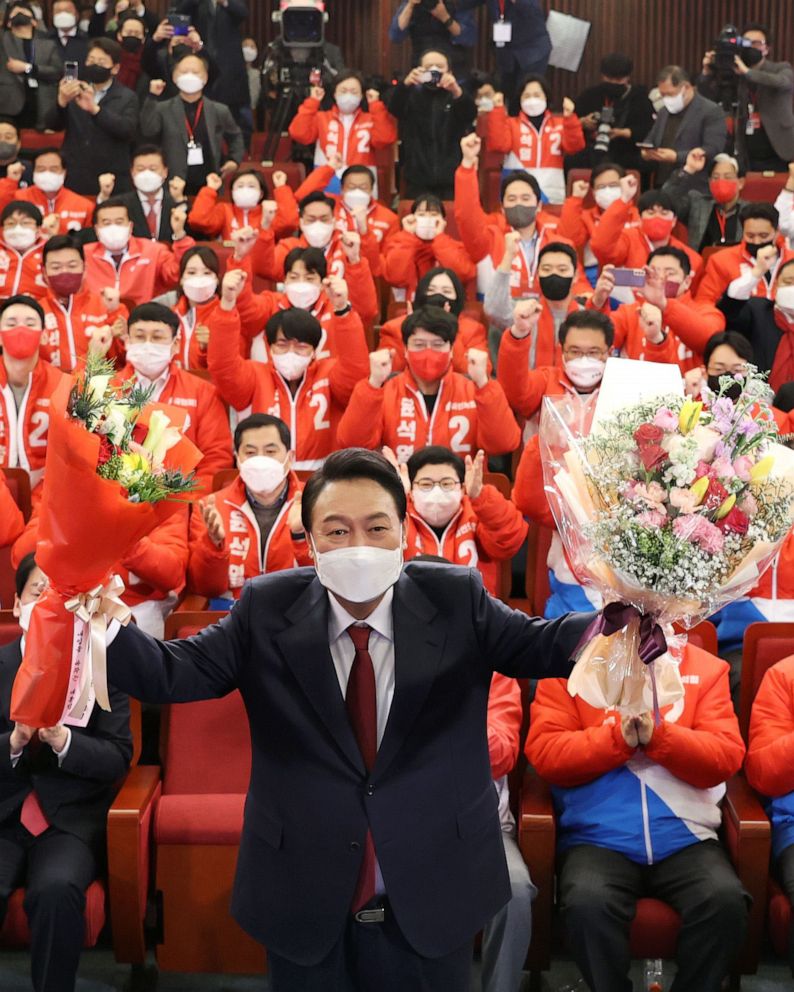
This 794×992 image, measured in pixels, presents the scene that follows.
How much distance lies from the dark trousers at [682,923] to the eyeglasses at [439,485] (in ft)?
3.79

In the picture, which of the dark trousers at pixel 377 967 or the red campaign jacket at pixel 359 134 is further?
the red campaign jacket at pixel 359 134

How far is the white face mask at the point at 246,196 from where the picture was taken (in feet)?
22.6

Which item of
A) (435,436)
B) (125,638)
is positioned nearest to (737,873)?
(125,638)

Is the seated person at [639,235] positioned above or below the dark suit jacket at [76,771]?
above

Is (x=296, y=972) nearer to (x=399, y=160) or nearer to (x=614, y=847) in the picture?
(x=614, y=847)

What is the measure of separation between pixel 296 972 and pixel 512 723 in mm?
1166

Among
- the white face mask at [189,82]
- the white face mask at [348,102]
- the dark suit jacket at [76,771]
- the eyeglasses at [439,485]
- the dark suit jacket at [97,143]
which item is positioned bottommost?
the dark suit jacket at [76,771]

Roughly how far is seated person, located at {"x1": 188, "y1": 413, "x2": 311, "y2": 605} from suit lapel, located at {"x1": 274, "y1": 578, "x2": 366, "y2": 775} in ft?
5.74

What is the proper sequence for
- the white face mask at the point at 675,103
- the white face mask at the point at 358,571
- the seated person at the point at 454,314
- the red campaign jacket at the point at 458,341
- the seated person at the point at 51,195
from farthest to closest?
the white face mask at the point at 675,103, the seated person at the point at 51,195, the seated person at the point at 454,314, the red campaign jacket at the point at 458,341, the white face mask at the point at 358,571

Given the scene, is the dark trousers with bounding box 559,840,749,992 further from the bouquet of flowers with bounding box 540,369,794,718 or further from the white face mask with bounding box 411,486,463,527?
the white face mask with bounding box 411,486,463,527

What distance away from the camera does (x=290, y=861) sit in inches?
78.9

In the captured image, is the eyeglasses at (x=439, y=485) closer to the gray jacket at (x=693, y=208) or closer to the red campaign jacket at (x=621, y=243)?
the red campaign jacket at (x=621, y=243)

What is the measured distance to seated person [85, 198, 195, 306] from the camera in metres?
6.14

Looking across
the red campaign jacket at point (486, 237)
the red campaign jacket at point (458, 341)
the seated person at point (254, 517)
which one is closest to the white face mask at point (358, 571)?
the seated person at point (254, 517)
